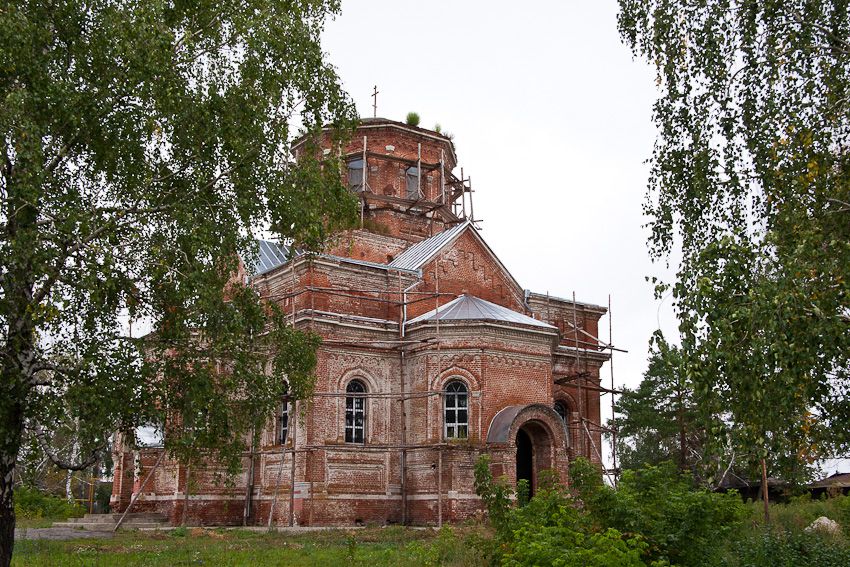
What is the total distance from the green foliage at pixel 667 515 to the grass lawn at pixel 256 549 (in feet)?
5.97

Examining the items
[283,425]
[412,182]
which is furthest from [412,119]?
[283,425]

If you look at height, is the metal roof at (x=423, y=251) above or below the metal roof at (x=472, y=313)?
above

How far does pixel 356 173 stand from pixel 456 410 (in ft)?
31.7

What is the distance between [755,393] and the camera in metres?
7.14

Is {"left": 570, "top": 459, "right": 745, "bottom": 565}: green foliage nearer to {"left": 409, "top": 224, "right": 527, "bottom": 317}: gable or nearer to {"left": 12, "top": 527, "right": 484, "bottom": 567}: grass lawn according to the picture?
{"left": 12, "top": 527, "right": 484, "bottom": 567}: grass lawn

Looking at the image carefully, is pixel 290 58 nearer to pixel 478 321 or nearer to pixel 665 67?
pixel 665 67

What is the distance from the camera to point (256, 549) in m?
14.3

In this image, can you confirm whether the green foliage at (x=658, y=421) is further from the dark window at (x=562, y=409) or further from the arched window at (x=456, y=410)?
the arched window at (x=456, y=410)

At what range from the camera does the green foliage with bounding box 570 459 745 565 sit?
387 inches

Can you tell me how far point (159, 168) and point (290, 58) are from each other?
2.30 metres

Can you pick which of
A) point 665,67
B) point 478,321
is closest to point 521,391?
point 478,321

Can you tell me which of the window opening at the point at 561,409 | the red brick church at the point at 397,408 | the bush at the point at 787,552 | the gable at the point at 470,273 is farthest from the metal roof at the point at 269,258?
the bush at the point at 787,552

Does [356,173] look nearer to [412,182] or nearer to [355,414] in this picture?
[412,182]

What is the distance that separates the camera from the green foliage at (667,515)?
32.3 ft
